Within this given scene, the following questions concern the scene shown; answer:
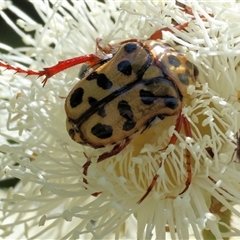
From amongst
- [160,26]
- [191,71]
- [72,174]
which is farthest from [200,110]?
[72,174]

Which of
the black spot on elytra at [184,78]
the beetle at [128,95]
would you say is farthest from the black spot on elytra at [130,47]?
the black spot on elytra at [184,78]

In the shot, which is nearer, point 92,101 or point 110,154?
point 92,101

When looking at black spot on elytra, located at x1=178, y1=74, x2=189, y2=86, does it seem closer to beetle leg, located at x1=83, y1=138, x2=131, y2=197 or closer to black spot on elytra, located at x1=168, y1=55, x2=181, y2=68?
black spot on elytra, located at x1=168, y1=55, x2=181, y2=68

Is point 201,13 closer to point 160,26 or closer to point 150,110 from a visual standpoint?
point 160,26

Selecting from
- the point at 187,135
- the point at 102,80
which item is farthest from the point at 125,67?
the point at 187,135

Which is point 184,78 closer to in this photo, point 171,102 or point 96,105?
point 171,102

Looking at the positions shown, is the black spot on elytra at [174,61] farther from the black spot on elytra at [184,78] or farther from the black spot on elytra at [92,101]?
the black spot on elytra at [92,101]
